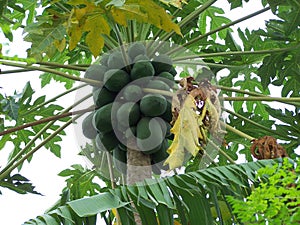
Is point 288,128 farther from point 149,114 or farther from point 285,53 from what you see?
point 149,114

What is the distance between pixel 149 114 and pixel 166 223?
87 centimetres

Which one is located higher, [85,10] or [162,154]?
[85,10]

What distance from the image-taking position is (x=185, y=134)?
8.78 feet

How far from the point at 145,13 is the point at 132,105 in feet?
1.34

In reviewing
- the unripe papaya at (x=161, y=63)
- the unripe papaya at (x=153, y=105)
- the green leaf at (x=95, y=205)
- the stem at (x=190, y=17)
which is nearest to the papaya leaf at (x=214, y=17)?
the stem at (x=190, y=17)

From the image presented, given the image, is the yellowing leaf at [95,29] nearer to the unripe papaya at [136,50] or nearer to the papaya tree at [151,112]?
the papaya tree at [151,112]

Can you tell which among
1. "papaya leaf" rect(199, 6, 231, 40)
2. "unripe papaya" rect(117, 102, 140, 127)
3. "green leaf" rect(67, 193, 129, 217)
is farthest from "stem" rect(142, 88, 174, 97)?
"papaya leaf" rect(199, 6, 231, 40)

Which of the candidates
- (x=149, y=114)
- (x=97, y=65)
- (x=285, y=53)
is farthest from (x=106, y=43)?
(x=285, y=53)

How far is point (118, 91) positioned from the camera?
3.01 meters

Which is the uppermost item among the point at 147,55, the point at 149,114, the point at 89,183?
the point at 147,55

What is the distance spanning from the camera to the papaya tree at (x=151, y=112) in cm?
214

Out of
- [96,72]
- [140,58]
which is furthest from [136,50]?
[96,72]

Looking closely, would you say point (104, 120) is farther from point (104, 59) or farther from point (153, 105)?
point (104, 59)

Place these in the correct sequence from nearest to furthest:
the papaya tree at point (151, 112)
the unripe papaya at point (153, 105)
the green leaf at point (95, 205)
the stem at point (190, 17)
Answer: the green leaf at point (95, 205) < the papaya tree at point (151, 112) < the unripe papaya at point (153, 105) < the stem at point (190, 17)
